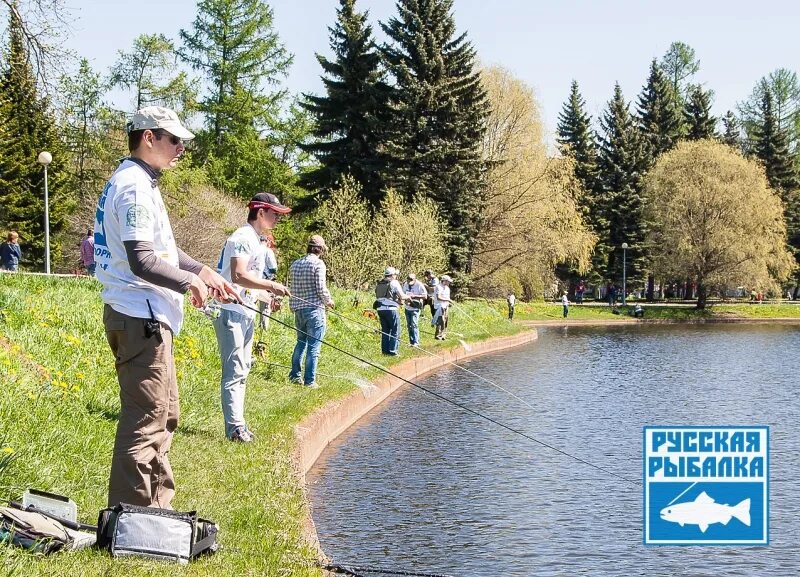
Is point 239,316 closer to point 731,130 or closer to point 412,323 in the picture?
point 412,323

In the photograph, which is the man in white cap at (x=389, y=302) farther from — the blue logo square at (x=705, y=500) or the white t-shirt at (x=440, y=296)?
the blue logo square at (x=705, y=500)

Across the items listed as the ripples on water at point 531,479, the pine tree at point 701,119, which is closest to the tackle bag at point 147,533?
the ripples on water at point 531,479

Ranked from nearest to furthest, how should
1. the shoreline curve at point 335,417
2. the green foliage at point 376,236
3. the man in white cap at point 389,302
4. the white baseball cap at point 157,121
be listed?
the white baseball cap at point 157,121 → the shoreline curve at point 335,417 → the man in white cap at point 389,302 → the green foliage at point 376,236

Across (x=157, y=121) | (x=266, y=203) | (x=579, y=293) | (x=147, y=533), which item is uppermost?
(x=157, y=121)

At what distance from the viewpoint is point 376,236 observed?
39062mm

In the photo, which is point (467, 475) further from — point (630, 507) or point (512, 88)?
point (512, 88)

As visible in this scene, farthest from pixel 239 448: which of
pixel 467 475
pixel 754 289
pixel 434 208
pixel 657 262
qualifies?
pixel 657 262

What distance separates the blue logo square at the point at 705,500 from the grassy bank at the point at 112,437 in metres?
2.70

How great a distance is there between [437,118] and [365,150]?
144 inches

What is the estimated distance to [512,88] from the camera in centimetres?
5122

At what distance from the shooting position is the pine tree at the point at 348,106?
152 feet

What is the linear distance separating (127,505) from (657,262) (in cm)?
6391

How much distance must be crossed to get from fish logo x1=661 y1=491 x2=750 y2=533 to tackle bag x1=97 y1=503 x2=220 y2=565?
A: 3.62 meters

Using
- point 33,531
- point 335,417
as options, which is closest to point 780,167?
point 335,417
